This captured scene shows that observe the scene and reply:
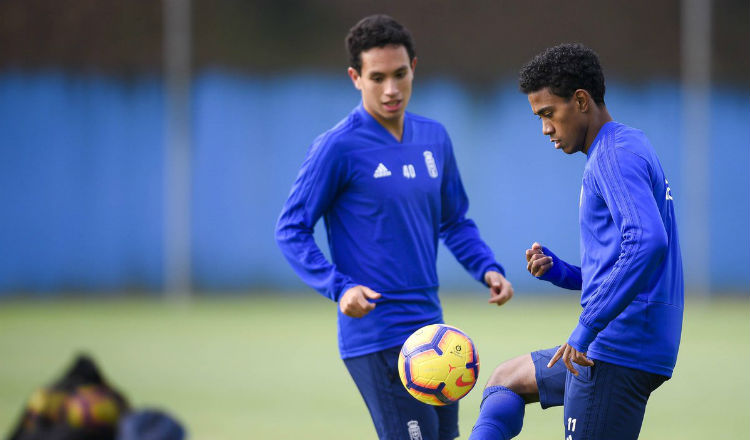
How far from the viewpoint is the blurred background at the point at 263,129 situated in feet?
50.5

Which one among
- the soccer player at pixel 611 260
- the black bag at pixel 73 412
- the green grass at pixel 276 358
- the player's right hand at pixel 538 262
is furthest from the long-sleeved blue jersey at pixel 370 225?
the green grass at pixel 276 358

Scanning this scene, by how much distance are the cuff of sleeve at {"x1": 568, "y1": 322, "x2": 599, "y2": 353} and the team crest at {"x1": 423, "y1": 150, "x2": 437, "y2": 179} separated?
4.42 feet

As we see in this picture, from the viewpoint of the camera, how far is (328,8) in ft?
51.6

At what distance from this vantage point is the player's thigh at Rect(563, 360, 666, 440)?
3713 mm

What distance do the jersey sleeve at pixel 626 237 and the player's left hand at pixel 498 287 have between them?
1.06m

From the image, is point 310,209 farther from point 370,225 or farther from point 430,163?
point 430,163

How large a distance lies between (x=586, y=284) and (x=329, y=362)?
6570 millimetres

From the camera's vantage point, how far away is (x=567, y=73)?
380 centimetres

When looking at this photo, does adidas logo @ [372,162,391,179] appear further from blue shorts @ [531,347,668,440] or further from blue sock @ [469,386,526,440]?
blue shorts @ [531,347,668,440]

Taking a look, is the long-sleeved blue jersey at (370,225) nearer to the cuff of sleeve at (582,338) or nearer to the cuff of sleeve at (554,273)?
the cuff of sleeve at (554,273)

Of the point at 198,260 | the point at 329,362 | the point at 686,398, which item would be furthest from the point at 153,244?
the point at 686,398

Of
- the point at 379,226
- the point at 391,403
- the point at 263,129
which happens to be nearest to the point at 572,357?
the point at 391,403

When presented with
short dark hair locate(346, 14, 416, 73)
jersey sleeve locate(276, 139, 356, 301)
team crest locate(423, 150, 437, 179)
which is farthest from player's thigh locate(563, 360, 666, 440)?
short dark hair locate(346, 14, 416, 73)

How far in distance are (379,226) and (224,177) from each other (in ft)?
36.9
